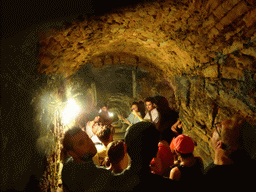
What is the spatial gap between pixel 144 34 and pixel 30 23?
186cm

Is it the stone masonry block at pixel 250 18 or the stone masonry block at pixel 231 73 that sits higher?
the stone masonry block at pixel 250 18

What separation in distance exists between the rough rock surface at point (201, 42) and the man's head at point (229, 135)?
0.39ft

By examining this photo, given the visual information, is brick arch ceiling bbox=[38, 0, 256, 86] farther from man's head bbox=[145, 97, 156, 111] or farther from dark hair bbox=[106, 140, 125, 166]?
man's head bbox=[145, 97, 156, 111]

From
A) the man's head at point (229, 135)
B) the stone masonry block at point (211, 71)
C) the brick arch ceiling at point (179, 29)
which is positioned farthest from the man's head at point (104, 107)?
the man's head at point (229, 135)

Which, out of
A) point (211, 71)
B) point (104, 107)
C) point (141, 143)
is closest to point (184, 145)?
point (211, 71)

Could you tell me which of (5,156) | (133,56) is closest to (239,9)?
(5,156)

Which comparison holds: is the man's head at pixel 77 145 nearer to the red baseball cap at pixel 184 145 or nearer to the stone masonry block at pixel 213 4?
the red baseball cap at pixel 184 145

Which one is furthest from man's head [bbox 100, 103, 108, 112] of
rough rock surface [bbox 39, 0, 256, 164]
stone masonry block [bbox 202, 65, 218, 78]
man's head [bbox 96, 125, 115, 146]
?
stone masonry block [bbox 202, 65, 218, 78]

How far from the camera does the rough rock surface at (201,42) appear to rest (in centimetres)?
140

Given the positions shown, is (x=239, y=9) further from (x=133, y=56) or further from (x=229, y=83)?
(x=133, y=56)

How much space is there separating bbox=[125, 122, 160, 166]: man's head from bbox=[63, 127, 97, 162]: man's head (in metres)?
1.04

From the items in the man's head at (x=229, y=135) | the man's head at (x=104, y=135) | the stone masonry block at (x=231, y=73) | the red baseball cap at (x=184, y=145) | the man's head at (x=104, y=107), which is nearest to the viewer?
the stone masonry block at (x=231, y=73)

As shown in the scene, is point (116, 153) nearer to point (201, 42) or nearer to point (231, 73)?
point (231, 73)

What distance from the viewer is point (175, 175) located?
208 cm
